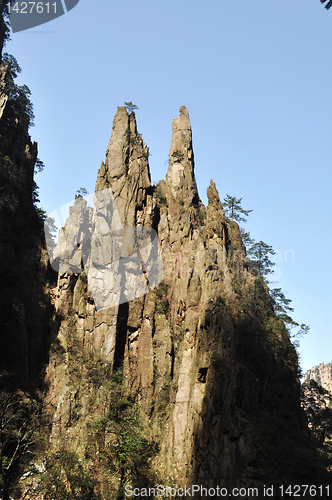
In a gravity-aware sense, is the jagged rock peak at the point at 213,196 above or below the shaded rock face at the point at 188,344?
above

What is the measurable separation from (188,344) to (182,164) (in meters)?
25.3

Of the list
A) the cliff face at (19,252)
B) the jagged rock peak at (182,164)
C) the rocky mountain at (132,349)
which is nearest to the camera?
the rocky mountain at (132,349)

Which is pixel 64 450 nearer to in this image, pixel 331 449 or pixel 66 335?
pixel 66 335

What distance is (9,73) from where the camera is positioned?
143 feet

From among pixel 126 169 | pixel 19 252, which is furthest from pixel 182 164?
pixel 19 252

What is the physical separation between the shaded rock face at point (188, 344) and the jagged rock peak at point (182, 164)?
290 mm

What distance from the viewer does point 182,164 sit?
46.4m

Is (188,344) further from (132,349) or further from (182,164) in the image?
(182,164)

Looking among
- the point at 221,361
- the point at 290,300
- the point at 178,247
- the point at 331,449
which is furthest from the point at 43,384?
the point at 290,300

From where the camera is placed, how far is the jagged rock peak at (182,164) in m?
43.7

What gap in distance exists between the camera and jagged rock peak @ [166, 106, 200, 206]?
4366 centimetres

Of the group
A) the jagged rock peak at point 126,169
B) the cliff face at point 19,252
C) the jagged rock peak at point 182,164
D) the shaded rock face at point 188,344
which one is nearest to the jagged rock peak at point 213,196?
the shaded rock face at point 188,344

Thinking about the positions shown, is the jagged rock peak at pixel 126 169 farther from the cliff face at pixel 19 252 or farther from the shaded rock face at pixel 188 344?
the cliff face at pixel 19 252

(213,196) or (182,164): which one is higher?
(182,164)
